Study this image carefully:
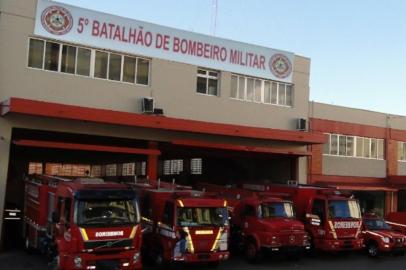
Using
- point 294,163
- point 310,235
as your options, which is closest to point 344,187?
point 294,163

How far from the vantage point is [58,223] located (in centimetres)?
1487

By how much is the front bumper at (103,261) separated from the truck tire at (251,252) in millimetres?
5492

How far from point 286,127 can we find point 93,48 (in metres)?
10.8

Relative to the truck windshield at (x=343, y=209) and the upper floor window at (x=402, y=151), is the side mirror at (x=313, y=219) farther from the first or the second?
the upper floor window at (x=402, y=151)

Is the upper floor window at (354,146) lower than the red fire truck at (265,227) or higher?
higher

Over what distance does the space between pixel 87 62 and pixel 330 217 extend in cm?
1173

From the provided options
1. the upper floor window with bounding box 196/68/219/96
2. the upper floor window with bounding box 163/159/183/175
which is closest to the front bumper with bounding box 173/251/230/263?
the upper floor window with bounding box 196/68/219/96

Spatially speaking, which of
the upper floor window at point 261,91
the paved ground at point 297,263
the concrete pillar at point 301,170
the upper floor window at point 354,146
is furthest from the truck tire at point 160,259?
the upper floor window at point 354,146

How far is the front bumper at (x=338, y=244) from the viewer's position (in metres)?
19.6

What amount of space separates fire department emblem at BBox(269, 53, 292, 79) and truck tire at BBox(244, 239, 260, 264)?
10926 millimetres

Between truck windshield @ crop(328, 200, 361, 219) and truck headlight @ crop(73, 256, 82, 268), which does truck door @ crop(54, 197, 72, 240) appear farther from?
truck windshield @ crop(328, 200, 361, 219)

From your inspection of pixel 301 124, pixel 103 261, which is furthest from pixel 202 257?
pixel 301 124

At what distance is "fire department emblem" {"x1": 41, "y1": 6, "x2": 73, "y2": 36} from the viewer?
68.6 feet

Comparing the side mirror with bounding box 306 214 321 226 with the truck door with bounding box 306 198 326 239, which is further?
the side mirror with bounding box 306 214 321 226
